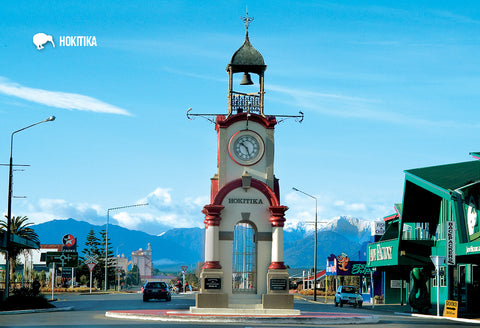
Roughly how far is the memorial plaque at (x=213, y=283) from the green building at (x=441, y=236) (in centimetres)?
1331

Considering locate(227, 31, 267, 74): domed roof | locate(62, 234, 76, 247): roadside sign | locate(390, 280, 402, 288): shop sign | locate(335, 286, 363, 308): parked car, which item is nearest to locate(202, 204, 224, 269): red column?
locate(227, 31, 267, 74): domed roof

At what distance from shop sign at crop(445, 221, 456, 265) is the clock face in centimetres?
1295

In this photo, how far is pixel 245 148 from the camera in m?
36.3

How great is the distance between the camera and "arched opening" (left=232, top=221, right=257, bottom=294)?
118ft

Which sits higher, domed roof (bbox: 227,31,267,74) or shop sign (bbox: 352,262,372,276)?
domed roof (bbox: 227,31,267,74)

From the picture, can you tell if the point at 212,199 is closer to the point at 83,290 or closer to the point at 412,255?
the point at 412,255

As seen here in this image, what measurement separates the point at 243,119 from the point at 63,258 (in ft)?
89.1

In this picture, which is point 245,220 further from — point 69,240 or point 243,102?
point 69,240

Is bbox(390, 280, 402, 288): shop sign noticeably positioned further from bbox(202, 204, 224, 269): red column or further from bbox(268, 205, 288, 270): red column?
bbox(202, 204, 224, 269): red column

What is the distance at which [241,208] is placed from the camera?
1414 inches

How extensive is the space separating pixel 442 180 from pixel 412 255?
25.0 feet

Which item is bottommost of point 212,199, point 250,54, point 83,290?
point 83,290

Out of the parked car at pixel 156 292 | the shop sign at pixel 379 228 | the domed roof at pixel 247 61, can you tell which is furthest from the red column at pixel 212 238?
the shop sign at pixel 379 228

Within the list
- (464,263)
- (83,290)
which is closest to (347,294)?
(464,263)
